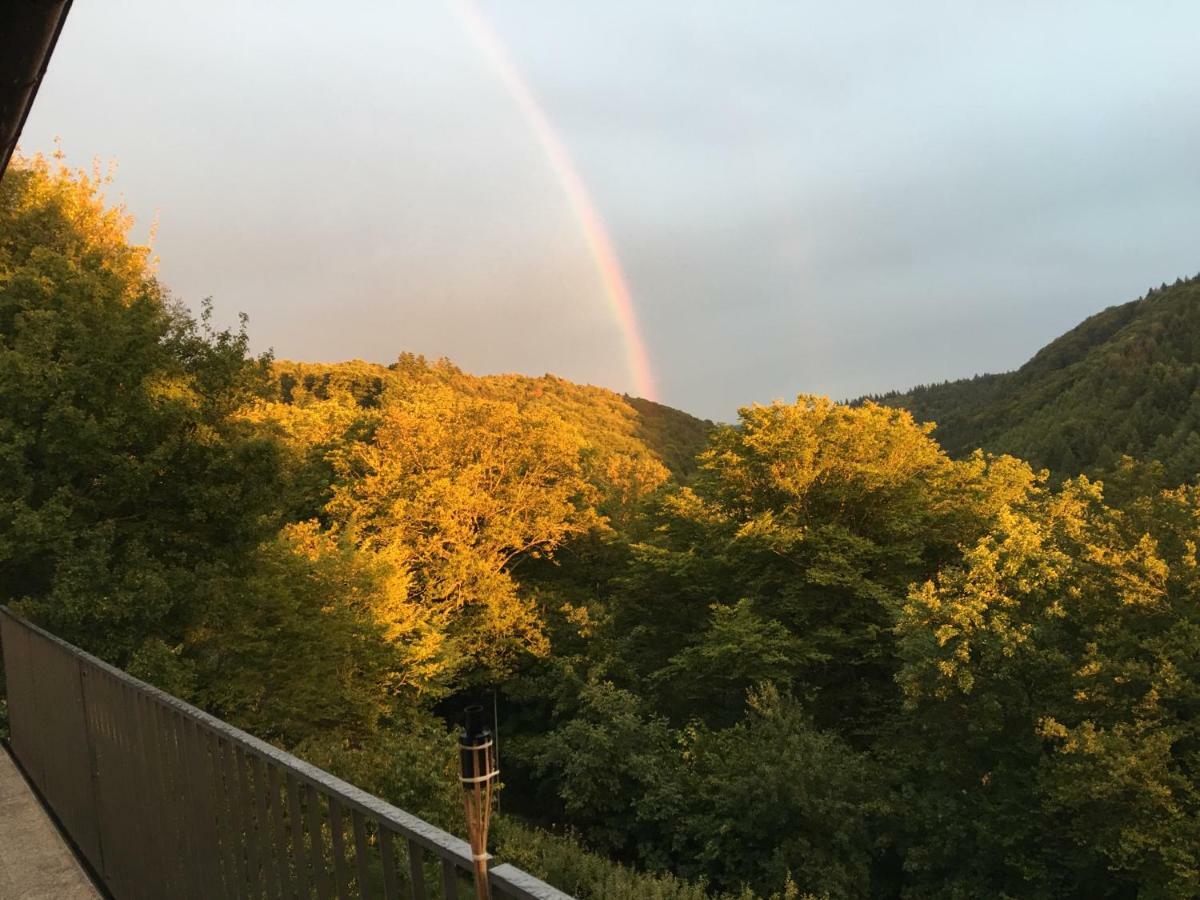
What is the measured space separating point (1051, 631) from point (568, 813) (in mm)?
14401

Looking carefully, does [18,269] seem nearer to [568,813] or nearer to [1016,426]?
[568,813]

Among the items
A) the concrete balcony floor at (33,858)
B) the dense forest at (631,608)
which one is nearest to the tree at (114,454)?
the dense forest at (631,608)

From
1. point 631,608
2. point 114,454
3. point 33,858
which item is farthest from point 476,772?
point 631,608

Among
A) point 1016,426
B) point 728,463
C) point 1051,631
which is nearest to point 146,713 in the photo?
point 1051,631

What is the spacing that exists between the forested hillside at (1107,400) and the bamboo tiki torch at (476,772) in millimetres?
59913

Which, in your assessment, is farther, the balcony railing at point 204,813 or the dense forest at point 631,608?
the dense forest at point 631,608

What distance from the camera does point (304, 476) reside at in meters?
31.2

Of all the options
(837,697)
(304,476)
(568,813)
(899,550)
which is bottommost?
(568,813)

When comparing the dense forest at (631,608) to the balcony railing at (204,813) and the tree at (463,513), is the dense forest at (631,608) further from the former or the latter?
the balcony railing at (204,813)

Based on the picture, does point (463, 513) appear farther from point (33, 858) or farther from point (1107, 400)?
point (1107, 400)

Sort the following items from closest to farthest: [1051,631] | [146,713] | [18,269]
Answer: [146,713] → [18,269] → [1051,631]

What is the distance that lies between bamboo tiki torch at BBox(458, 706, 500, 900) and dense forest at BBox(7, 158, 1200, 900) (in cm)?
1044

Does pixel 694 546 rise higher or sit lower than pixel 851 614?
higher

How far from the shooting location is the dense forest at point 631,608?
1308cm
